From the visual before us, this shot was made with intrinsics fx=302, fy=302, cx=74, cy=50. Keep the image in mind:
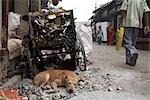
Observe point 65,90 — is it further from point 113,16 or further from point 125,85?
point 113,16

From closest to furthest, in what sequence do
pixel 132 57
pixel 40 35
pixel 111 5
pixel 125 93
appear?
pixel 125 93, pixel 40 35, pixel 132 57, pixel 111 5

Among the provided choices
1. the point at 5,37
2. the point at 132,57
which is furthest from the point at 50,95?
the point at 132,57

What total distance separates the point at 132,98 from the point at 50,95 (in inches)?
55.6

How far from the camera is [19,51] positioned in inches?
278

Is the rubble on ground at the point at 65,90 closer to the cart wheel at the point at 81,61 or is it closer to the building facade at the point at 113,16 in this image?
the cart wheel at the point at 81,61

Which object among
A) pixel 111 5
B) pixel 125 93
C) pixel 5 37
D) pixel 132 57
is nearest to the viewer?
pixel 5 37

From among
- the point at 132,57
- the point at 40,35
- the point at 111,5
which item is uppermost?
the point at 111,5

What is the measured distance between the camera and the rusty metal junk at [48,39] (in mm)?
6582

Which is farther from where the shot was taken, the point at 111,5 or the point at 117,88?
the point at 111,5

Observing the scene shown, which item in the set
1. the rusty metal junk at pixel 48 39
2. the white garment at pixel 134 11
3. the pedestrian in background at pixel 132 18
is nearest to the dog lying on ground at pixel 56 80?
the rusty metal junk at pixel 48 39

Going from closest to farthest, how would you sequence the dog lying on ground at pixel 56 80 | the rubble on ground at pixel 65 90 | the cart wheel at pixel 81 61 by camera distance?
1. the rubble on ground at pixel 65 90
2. the dog lying on ground at pixel 56 80
3. the cart wheel at pixel 81 61

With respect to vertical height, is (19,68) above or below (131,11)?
below

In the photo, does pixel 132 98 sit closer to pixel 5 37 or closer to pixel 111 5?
pixel 5 37

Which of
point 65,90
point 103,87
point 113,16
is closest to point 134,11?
point 103,87
